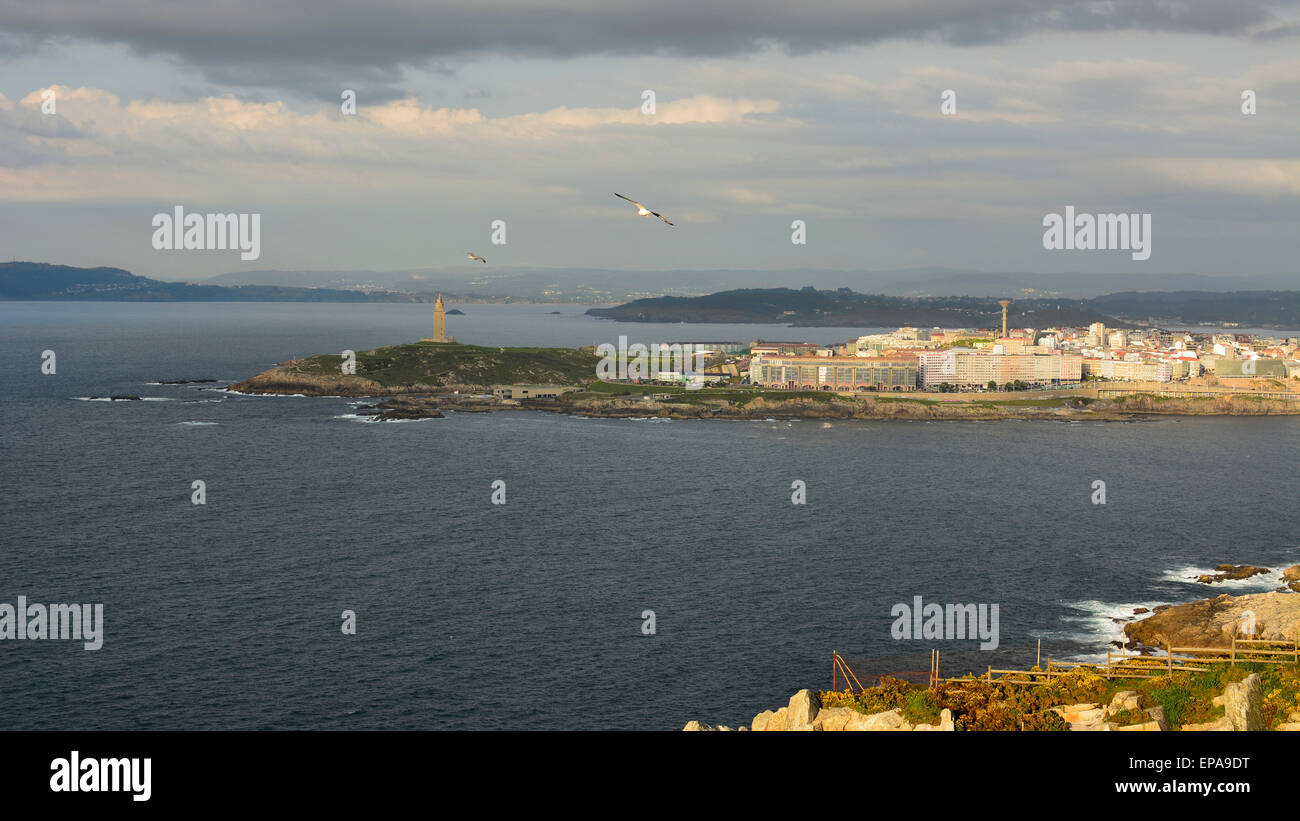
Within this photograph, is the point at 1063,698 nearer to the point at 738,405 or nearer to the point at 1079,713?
the point at 1079,713

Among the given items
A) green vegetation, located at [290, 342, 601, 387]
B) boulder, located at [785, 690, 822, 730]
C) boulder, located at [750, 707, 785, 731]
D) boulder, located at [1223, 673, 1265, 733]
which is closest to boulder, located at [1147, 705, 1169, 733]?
boulder, located at [1223, 673, 1265, 733]

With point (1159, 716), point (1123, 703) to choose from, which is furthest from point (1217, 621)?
point (1159, 716)

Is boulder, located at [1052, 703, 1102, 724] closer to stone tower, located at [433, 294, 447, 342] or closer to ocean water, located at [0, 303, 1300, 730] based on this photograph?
ocean water, located at [0, 303, 1300, 730]

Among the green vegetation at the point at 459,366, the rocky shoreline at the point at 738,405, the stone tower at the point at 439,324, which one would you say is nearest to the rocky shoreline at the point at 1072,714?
the rocky shoreline at the point at 738,405
